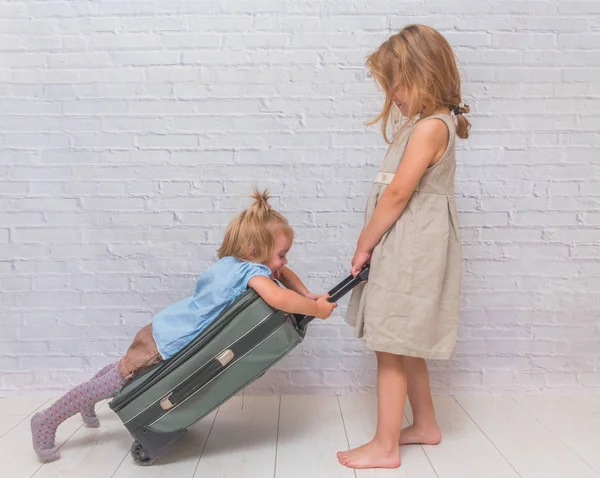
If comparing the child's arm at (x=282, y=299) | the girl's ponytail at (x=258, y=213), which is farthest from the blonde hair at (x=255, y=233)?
the child's arm at (x=282, y=299)

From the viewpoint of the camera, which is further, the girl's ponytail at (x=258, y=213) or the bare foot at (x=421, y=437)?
the bare foot at (x=421, y=437)

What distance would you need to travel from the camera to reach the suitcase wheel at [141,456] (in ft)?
5.86

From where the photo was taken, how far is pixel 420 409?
1969 millimetres

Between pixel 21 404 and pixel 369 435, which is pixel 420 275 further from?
pixel 21 404

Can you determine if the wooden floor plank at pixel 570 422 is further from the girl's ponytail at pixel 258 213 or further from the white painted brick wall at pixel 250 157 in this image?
the girl's ponytail at pixel 258 213

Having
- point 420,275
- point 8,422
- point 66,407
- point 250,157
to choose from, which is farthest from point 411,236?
point 8,422

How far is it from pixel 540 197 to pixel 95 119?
164 centimetres

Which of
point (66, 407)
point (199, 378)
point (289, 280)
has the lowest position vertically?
point (66, 407)

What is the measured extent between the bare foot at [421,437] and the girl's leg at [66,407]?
34.4 inches

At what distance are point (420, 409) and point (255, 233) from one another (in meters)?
0.77

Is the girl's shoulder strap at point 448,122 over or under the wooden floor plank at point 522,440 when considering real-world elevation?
over

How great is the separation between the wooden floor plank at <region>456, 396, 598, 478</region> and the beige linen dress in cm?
41

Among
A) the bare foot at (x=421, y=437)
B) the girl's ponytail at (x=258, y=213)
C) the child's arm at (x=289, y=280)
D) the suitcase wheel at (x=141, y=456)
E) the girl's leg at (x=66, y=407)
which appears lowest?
the bare foot at (x=421, y=437)

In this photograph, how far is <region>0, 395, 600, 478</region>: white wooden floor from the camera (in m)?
1.76
